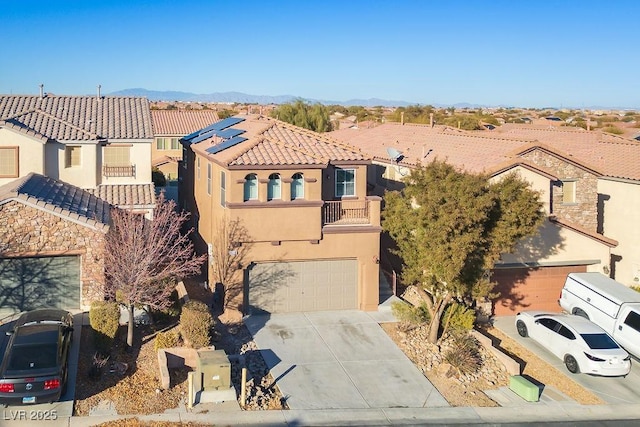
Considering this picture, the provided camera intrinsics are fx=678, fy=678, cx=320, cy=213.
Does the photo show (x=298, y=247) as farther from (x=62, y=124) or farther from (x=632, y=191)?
(x=632, y=191)

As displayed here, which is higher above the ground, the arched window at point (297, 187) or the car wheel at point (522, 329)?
the arched window at point (297, 187)

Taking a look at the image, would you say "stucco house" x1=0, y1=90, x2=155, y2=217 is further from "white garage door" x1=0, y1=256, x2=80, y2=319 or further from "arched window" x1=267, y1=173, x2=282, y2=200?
"arched window" x1=267, y1=173, x2=282, y2=200

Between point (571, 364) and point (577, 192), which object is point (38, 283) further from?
point (577, 192)

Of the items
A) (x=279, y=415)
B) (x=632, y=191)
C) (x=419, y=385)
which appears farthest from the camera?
(x=632, y=191)

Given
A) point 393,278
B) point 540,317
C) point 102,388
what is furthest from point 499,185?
point 102,388

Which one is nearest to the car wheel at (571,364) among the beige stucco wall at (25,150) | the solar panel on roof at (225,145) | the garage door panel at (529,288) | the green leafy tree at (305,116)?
the garage door panel at (529,288)

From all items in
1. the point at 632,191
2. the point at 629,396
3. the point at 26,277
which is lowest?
the point at 629,396

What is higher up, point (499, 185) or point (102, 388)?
point (499, 185)

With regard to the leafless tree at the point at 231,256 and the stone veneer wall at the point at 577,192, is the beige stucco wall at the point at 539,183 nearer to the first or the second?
the stone veneer wall at the point at 577,192

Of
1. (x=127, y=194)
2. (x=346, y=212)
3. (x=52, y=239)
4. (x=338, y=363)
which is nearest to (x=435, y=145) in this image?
(x=346, y=212)
